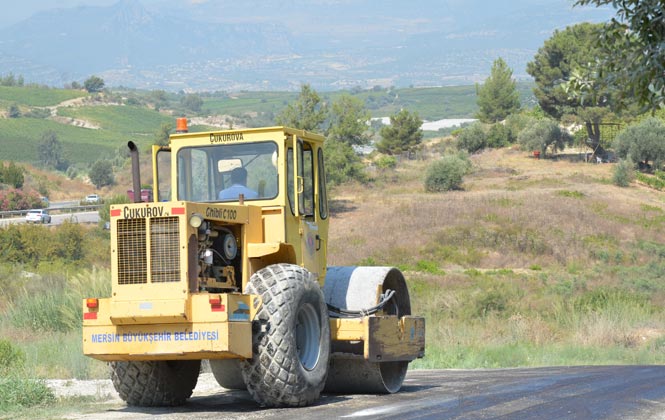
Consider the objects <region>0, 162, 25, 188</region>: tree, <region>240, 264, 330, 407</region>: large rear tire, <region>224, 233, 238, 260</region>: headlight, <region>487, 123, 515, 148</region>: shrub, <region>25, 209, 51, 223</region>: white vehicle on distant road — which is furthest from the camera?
<region>487, 123, 515, 148</region>: shrub

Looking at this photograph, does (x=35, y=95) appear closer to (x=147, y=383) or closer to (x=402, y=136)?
(x=402, y=136)

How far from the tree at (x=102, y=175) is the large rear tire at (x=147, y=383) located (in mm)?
77179

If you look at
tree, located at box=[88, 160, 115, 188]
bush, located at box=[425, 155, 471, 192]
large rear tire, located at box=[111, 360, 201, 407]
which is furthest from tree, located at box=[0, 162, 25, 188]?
large rear tire, located at box=[111, 360, 201, 407]

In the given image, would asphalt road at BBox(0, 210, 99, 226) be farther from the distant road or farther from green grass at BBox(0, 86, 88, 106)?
→ green grass at BBox(0, 86, 88, 106)

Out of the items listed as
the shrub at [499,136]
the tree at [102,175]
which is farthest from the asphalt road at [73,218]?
the shrub at [499,136]

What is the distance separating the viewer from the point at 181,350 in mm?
11305

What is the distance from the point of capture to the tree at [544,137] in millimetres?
82000

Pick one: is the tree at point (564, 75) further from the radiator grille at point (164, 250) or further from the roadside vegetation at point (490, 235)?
the radiator grille at point (164, 250)

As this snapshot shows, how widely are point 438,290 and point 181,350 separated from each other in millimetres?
27833

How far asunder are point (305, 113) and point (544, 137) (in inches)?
1005

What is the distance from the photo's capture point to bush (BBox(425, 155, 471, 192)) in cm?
7012

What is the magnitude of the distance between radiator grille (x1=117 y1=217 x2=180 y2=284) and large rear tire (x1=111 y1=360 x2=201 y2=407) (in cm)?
139

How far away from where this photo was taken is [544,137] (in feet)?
269

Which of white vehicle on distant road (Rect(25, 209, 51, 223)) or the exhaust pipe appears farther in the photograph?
white vehicle on distant road (Rect(25, 209, 51, 223))
